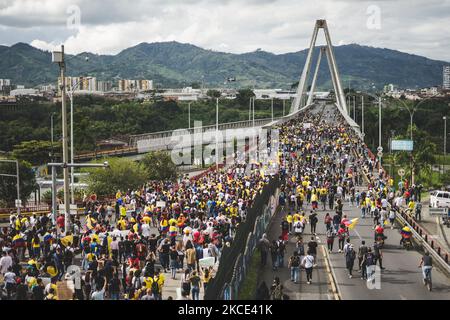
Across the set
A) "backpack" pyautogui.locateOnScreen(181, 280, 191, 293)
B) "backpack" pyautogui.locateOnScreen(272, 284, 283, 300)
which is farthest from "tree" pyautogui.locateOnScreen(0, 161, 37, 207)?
"backpack" pyautogui.locateOnScreen(272, 284, 283, 300)

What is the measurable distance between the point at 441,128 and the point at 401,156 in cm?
6628

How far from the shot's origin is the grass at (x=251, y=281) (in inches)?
666

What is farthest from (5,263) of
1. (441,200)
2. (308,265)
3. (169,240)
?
(441,200)

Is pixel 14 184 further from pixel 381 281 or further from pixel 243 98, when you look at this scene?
pixel 243 98

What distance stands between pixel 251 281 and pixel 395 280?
415 cm

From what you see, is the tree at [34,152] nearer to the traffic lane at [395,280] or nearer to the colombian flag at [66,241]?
the traffic lane at [395,280]

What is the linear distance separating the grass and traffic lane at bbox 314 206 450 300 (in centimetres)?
230

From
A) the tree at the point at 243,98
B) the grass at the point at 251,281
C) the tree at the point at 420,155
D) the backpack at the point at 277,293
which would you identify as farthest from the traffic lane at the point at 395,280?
the tree at the point at 243,98

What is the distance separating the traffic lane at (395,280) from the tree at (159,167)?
1153 inches

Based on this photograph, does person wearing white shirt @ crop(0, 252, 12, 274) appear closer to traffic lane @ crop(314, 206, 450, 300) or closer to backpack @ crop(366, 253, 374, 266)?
traffic lane @ crop(314, 206, 450, 300)

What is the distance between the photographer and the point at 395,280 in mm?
19297
